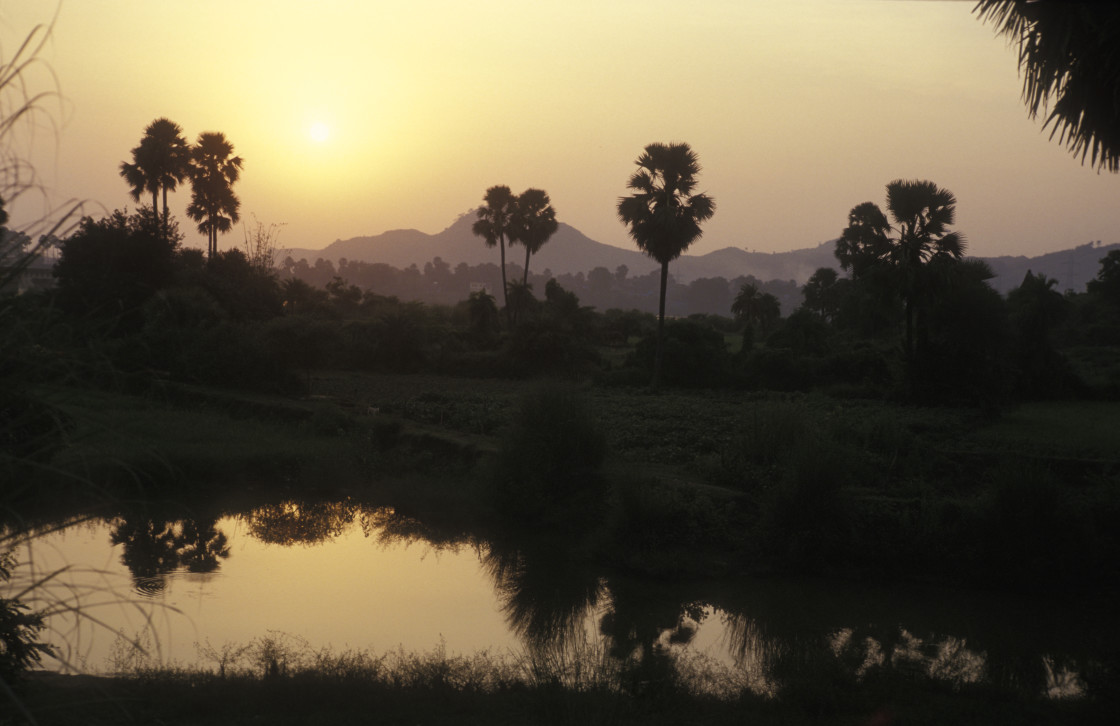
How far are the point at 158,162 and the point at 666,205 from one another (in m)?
28.6

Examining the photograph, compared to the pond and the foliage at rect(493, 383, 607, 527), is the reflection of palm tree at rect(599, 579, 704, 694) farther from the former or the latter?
the foliage at rect(493, 383, 607, 527)

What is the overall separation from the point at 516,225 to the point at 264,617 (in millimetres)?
50041

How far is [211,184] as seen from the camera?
49.5 m

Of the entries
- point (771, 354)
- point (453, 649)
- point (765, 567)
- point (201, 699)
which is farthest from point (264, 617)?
point (771, 354)

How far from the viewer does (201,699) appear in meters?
8.16

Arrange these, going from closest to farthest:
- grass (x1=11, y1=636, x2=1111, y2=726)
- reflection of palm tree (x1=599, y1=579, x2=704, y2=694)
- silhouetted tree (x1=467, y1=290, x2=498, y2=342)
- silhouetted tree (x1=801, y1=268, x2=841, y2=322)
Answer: grass (x1=11, y1=636, x2=1111, y2=726) → reflection of palm tree (x1=599, y1=579, x2=704, y2=694) → silhouetted tree (x1=467, y1=290, x2=498, y2=342) → silhouetted tree (x1=801, y1=268, x2=841, y2=322)

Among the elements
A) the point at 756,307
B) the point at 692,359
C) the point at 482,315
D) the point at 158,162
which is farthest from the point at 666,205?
the point at 756,307

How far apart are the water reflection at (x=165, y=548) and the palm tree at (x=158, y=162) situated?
31.6 m

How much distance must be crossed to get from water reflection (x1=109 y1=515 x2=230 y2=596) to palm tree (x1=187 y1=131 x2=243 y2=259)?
3556cm

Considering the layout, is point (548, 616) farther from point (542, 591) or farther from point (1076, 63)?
point (1076, 63)

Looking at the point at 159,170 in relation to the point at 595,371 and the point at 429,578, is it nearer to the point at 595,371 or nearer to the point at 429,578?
the point at 595,371

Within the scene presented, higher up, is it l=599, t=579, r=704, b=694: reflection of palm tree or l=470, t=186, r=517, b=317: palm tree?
l=470, t=186, r=517, b=317: palm tree

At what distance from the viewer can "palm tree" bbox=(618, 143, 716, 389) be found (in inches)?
1389

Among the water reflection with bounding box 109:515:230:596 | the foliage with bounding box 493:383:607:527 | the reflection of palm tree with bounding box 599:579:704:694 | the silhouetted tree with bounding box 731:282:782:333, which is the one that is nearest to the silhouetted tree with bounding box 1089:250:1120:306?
the silhouetted tree with bounding box 731:282:782:333
